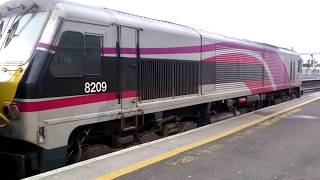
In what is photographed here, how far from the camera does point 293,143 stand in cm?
886

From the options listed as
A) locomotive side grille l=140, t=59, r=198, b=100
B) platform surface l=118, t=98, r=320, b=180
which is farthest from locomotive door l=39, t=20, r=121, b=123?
platform surface l=118, t=98, r=320, b=180

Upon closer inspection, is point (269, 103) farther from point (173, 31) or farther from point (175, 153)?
point (175, 153)

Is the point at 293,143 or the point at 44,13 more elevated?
the point at 44,13

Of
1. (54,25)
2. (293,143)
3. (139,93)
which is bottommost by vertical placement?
(293,143)

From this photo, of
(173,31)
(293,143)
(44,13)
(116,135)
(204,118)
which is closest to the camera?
(44,13)

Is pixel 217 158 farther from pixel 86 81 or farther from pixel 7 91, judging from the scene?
pixel 7 91

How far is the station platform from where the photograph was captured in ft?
20.5

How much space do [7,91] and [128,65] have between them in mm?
2582

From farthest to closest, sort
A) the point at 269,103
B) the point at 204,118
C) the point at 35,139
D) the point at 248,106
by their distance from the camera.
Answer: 1. the point at 269,103
2. the point at 248,106
3. the point at 204,118
4. the point at 35,139

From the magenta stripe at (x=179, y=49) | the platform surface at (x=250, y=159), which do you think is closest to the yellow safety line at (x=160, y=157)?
the platform surface at (x=250, y=159)

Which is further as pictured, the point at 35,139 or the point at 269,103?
the point at 269,103

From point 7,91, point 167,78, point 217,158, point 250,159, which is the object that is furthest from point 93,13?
point 250,159

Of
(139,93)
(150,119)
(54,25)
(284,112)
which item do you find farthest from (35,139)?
(284,112)

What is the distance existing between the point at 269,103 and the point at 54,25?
1379 centimetres
